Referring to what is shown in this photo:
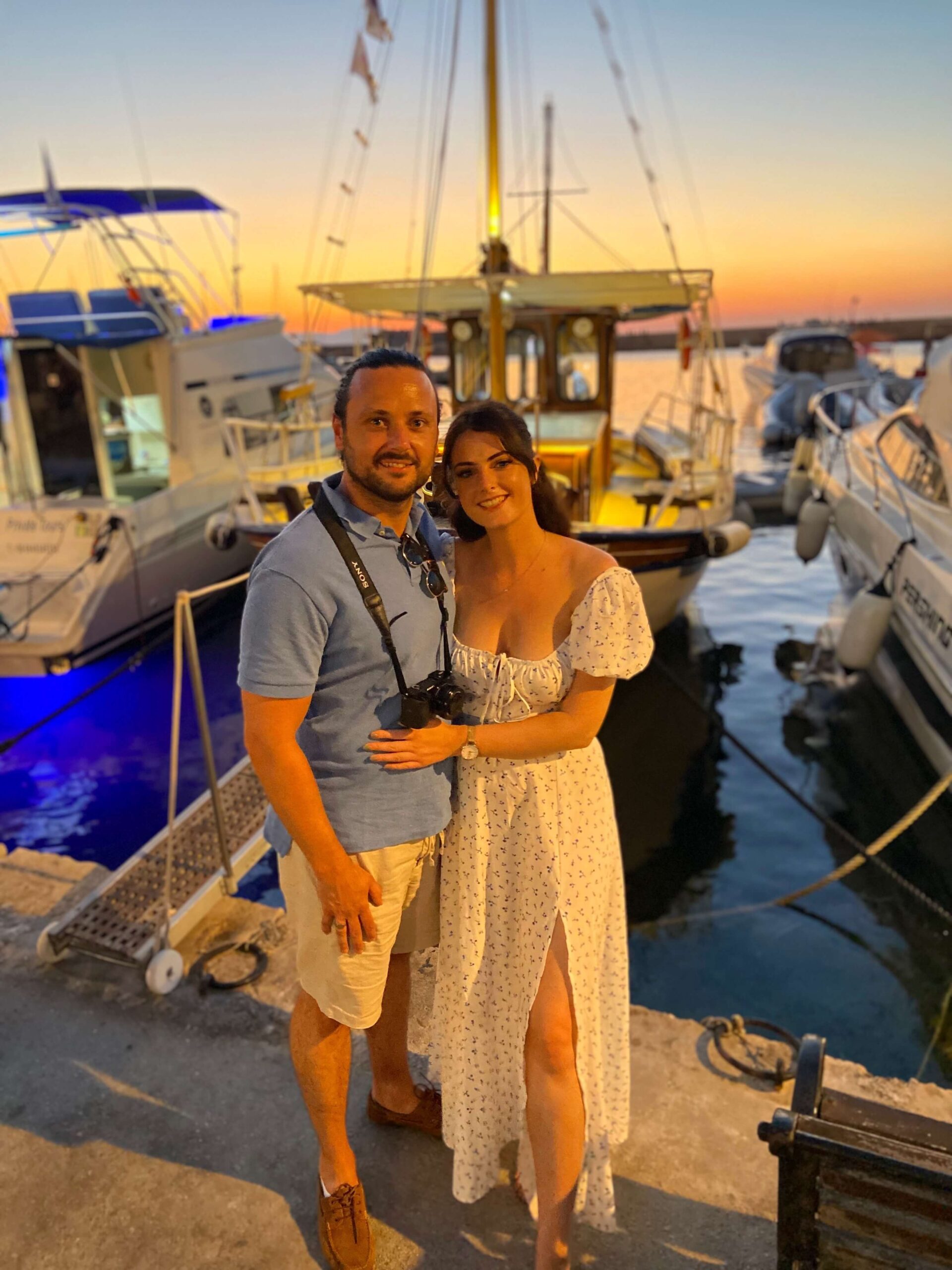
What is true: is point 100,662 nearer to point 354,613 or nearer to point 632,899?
point 632,899

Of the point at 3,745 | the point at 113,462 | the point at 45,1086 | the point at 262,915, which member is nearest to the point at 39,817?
the point at 3,745

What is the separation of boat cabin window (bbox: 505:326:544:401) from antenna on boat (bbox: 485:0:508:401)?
4.47 ft

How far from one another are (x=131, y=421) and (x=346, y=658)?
12.4 m

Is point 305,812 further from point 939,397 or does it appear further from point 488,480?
point 939,397

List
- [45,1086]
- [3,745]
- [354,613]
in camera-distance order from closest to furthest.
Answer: [354,613], [45,1086], [3,745]

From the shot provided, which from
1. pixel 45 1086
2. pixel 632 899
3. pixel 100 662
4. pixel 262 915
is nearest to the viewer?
pixel 45 1086

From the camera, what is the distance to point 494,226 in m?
8.10

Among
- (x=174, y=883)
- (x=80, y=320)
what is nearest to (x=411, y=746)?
(x=174, y=883)

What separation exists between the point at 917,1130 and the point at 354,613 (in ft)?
4.74

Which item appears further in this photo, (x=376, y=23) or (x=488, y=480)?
(x=376, y=23)

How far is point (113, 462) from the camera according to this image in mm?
12586

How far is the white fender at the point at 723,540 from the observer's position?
294 inches

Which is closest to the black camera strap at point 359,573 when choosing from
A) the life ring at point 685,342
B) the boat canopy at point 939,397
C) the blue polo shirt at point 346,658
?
the blue polo shirt at point 346,658

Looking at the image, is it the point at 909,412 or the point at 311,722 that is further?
the point at 909,412
